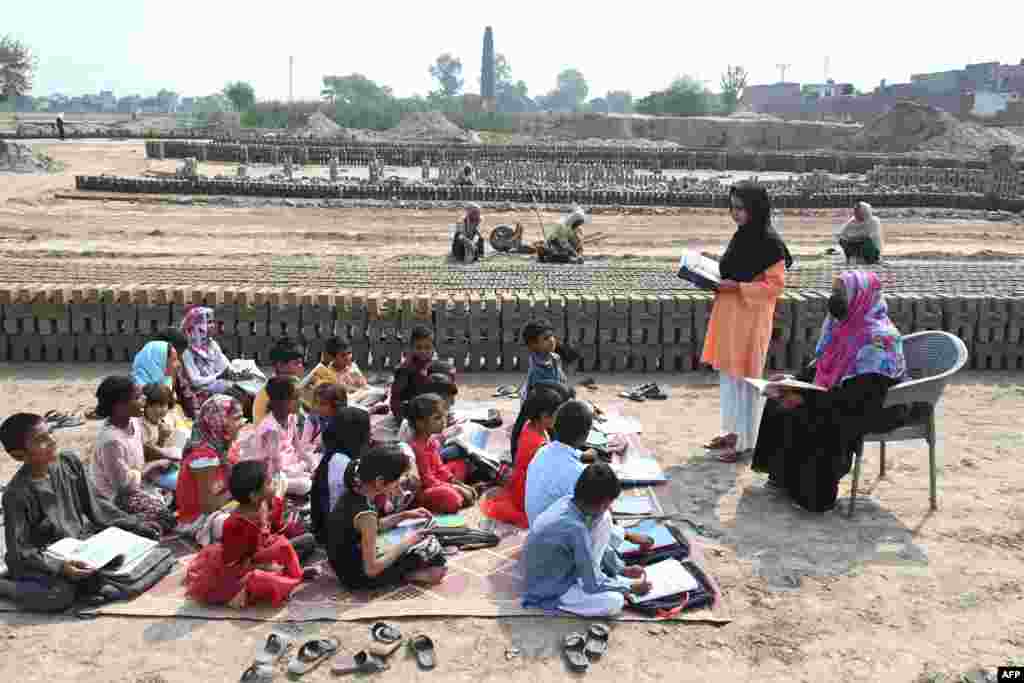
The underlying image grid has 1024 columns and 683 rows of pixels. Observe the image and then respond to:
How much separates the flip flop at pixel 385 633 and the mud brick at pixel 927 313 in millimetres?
6535

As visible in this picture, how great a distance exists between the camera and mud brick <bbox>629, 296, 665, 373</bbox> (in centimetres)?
873

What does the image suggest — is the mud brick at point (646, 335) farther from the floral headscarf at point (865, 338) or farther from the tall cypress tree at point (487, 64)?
the tall cypress tree at point (487, 64)

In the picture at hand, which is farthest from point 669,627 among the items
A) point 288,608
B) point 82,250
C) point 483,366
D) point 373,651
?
point 82,250

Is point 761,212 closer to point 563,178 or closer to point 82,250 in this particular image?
point 82,250

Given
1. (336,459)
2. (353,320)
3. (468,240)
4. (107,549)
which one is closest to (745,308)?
(336,459)

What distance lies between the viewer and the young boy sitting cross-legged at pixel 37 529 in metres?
4.41

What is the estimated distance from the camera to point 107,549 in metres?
4.61

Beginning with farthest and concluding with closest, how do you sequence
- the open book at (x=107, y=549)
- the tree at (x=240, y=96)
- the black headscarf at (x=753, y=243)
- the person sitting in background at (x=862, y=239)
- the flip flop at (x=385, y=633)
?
the tree at (x=240, y=96)
the person sitting in background at (x=862, y=239)
the black headscarf at (x=753, y=243)
the open book at (x=107, y=549)
the flip flop at (x=385, y=633)

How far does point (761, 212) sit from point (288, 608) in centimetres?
374

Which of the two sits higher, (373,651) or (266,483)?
(266,483)

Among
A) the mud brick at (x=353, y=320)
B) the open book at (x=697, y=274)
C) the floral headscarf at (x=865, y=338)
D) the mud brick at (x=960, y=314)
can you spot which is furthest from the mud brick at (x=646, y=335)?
the floral headscarf at (x=865, y=338)

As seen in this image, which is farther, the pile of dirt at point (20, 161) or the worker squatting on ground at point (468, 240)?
the pile of dirt at point (20, 161)

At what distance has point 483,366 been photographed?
8.85 meters

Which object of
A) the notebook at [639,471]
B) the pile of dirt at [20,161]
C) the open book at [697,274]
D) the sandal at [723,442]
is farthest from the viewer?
the pile of dirt at [20,161]
